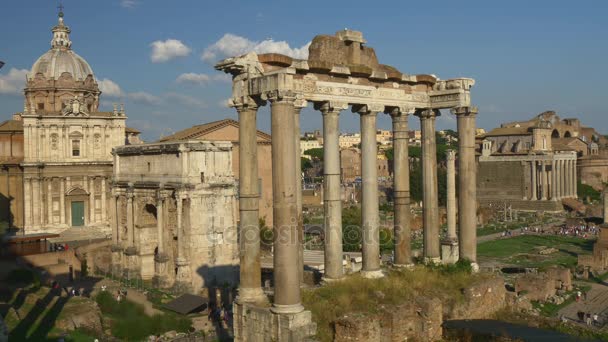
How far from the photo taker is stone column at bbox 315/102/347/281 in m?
14.1

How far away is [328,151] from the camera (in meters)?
14.2

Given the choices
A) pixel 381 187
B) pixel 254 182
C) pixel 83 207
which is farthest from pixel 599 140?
pixel 254 182

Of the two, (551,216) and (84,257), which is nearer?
(84,257)

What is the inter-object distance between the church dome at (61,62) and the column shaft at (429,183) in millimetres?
36176

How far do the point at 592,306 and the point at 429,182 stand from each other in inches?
602

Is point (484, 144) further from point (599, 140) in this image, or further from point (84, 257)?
point (84, 257)

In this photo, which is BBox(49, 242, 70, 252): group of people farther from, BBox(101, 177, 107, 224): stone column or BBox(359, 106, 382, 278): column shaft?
BBox(359, 106, 382, 278): column shaft

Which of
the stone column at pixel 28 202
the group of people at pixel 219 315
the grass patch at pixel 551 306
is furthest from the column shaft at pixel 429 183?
the stone column at pixel 28 202

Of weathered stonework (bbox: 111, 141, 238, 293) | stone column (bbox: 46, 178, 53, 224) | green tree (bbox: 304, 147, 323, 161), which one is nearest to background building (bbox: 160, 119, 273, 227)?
stone column (bbox: 46, 178, 53, 224)

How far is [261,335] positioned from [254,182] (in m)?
3.07

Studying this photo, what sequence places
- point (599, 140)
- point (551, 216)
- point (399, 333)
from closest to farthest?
point (399, 333)
point (551, 216)
point (599, 140)

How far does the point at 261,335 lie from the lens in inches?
490

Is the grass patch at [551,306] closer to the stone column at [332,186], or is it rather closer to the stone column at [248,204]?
the stone column at [332,186]

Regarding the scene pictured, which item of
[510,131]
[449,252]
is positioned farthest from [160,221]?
[510,131]
